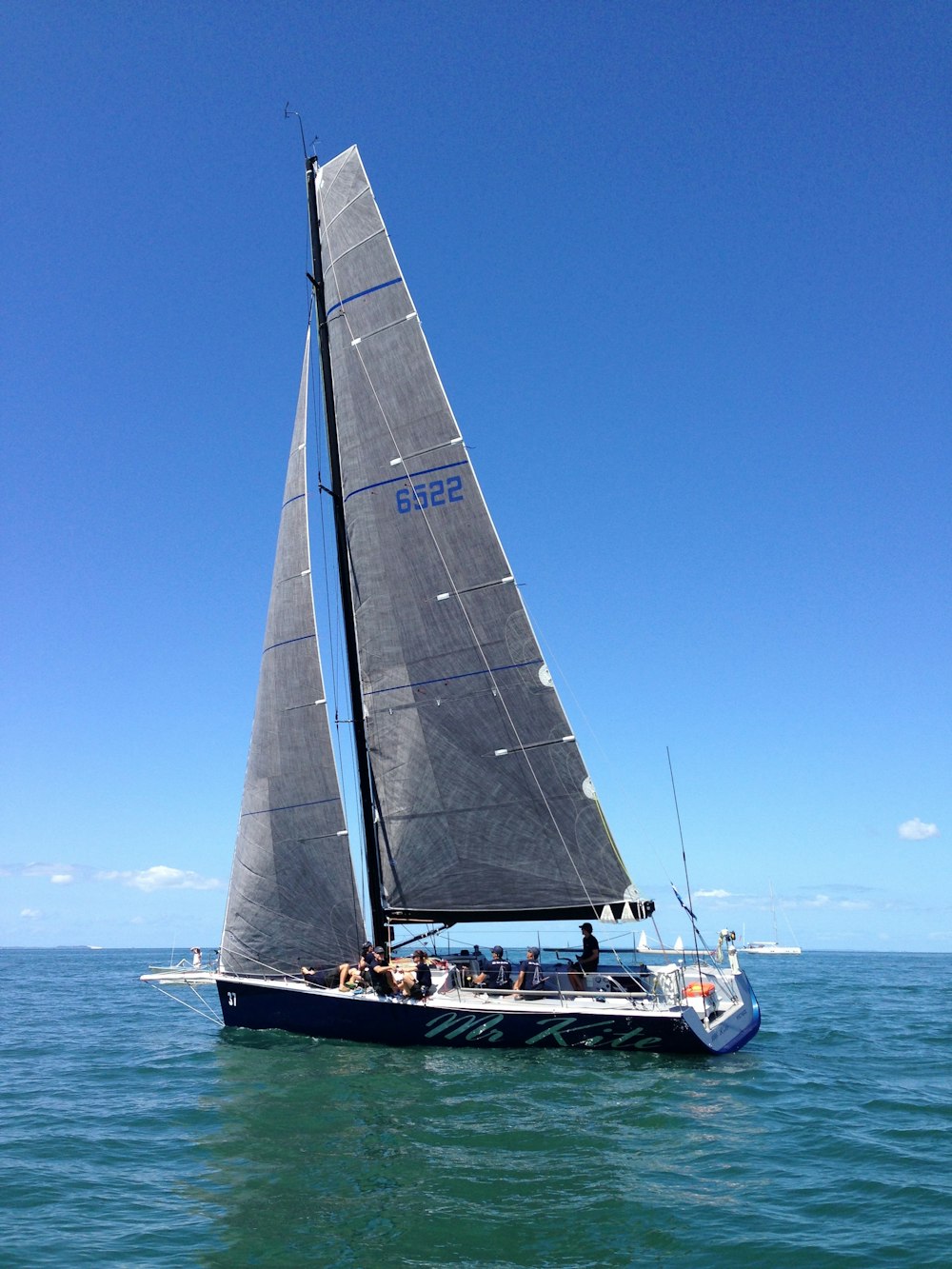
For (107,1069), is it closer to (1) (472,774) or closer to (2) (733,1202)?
(1) (472,774)

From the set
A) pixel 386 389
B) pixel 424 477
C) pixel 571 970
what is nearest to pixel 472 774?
pixel 571 970

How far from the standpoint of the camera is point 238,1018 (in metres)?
19.5

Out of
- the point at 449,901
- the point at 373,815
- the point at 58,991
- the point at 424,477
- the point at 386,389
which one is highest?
the point at 386,389

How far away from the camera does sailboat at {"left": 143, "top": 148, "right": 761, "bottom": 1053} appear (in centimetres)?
1788

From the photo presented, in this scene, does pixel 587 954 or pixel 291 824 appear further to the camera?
pixel 291 824

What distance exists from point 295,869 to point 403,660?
5.03 metres

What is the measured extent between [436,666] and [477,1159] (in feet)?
34.3

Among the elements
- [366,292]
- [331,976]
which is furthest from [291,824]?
[366,292]

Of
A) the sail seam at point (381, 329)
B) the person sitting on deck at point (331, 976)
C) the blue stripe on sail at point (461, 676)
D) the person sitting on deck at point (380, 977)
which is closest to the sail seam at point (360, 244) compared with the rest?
the sail seam at point (381, 329)

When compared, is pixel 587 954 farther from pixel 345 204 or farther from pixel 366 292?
pixel 345 204

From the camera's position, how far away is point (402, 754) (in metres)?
19.9

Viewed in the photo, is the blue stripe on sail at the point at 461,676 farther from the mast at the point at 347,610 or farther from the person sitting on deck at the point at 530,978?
the person sitting on deck at the point at 530,978

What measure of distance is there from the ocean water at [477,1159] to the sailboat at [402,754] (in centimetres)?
117

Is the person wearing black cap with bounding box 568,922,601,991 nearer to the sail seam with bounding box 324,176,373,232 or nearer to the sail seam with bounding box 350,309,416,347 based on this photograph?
the sail seam with bounding box 350,309,416,347
